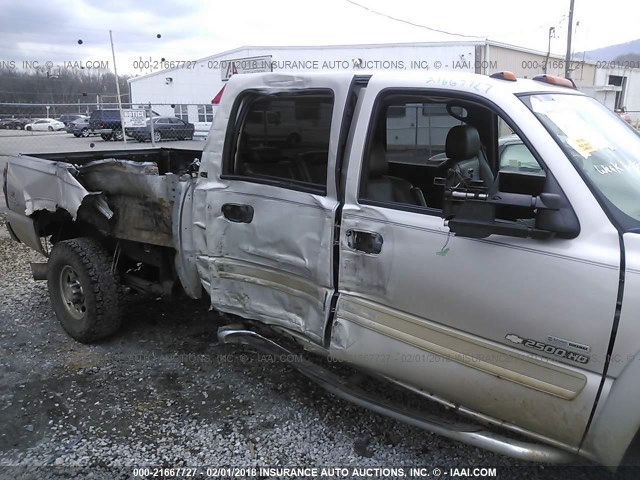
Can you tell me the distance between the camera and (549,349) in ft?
6.77

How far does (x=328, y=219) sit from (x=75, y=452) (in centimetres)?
192

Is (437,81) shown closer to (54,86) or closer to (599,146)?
(599,146)

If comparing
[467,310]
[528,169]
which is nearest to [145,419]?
[467,310]

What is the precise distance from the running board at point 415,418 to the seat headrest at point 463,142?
146cm

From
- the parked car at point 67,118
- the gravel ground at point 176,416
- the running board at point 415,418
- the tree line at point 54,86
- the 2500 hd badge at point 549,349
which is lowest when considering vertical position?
the gravel ground at point 176,416

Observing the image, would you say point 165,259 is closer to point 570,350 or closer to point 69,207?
point 69,207

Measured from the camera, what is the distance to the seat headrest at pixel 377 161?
2709mm

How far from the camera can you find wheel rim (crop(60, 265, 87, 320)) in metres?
4.13

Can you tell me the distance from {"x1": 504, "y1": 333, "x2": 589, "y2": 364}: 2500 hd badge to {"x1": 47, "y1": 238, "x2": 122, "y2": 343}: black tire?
10.0 ft

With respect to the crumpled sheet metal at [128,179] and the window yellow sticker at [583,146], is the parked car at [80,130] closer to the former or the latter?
the crumpled sheet metal at [128,179]

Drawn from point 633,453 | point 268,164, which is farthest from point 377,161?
point 633,453

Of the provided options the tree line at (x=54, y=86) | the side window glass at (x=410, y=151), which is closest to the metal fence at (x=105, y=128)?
the tree line at (x=54, y=86)

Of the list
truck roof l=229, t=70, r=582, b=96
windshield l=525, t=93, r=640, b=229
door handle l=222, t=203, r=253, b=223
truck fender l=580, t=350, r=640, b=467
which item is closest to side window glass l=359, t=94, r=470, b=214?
truck roof l=229, t=70, r=582, b=96

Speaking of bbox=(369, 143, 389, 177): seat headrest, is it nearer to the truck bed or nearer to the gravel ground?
the truck bed
